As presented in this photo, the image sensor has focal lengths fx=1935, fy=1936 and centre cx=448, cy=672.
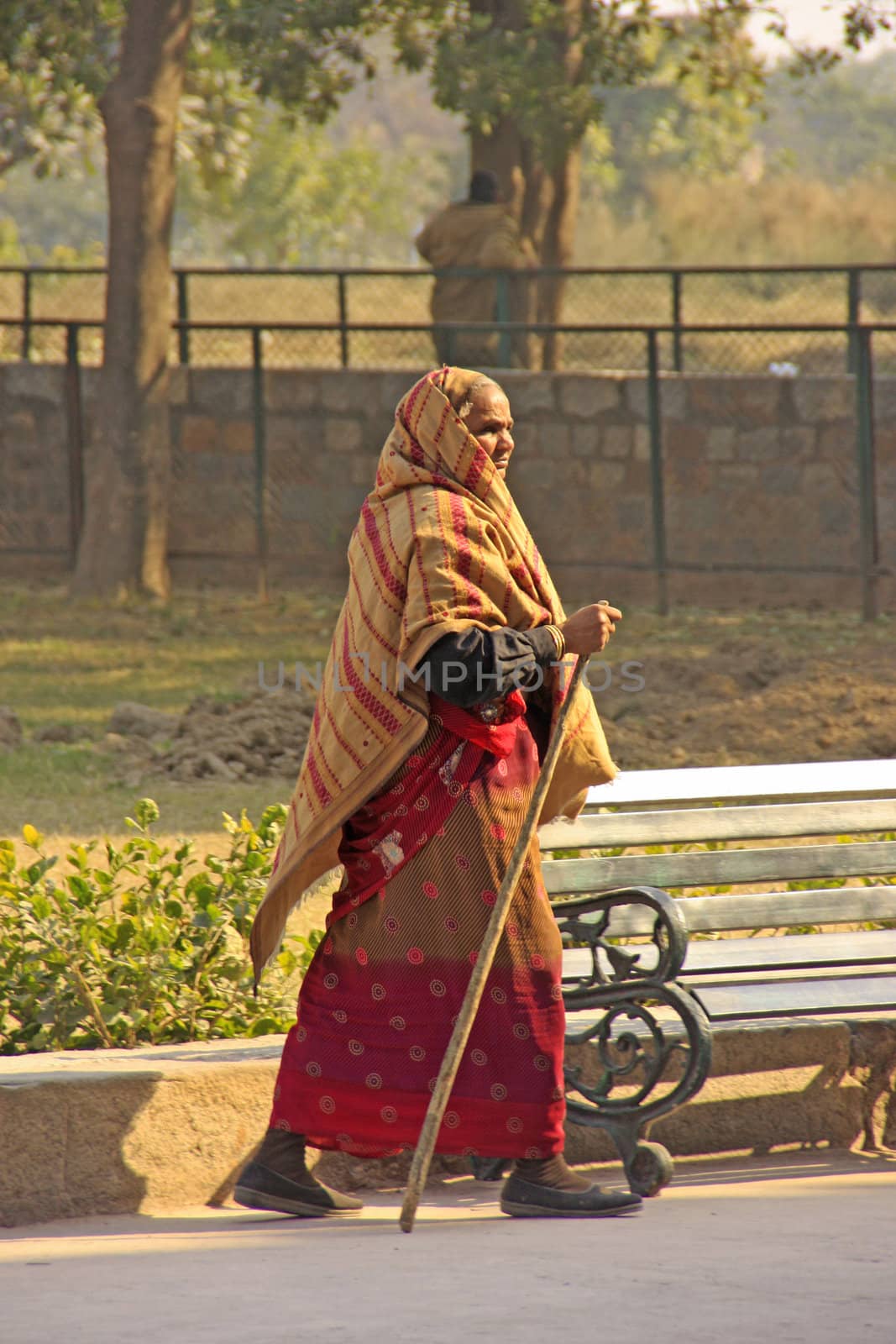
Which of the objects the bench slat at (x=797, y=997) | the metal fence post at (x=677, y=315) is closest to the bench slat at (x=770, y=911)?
the bench slat at (x=797, y=997)

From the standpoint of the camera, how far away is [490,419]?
3.73 metres

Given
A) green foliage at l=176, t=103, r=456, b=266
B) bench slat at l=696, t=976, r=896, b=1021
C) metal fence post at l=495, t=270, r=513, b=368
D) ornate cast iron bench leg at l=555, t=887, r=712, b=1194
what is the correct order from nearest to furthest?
ornate cast iron bench leg at l=555, t=887, r=712, b=1194
bench slat at l=696, t=976, r=896, b=1021
metal fence post at l=495, t=270, r=513, b=368
green foliage at l=176, t=103, r=456, b=266

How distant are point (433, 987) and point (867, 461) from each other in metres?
9.06

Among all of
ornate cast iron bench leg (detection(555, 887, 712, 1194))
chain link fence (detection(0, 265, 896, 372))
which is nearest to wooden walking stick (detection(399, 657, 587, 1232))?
ornate cast iron bench leg (detection(555, 887, 712, 1194))

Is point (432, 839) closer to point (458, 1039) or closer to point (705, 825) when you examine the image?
point (458, 1039)

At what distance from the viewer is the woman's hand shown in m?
3.70

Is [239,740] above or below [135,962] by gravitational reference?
above

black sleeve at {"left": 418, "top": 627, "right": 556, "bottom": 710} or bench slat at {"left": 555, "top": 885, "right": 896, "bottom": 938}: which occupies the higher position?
black sleeve at {"left": 418, "top": 627, "right": 556, "bottom": 710}

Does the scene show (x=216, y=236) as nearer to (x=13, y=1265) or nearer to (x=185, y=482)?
(x=185, y=482)

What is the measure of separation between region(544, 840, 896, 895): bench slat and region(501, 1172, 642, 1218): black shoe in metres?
0.72

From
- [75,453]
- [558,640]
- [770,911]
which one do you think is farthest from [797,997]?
[75,453]

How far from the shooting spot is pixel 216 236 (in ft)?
322

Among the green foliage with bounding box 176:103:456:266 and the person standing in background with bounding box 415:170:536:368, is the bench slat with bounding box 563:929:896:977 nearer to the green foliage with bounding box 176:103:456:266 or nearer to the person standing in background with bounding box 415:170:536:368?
the person standing in background with bounding box 415:170:536:368

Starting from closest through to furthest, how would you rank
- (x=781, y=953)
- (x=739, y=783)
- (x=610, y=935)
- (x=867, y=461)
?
(x=610, y=935)
(x=781, y=953)
(x=739, y=783)
(x=867, y=461)
